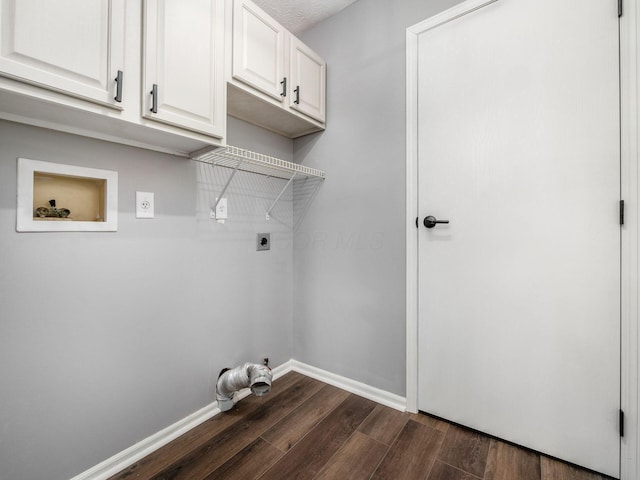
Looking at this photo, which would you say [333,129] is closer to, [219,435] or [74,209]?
[74,209]

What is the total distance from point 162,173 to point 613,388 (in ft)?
7.49

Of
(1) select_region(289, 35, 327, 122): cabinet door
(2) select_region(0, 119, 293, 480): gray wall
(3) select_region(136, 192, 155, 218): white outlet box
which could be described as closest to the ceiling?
(1) select_region(289, 35, 327, 122): cabinet door

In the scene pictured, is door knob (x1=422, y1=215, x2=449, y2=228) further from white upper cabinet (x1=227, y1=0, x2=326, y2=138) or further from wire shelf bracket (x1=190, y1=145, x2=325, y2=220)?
white upper cabinet (x1=227, y1=0, x2=326, y2=138)

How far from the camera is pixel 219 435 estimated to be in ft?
4.90

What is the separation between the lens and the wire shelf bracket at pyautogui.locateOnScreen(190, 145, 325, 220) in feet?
4.82

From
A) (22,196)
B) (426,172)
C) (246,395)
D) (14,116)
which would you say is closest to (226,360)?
(246,395)

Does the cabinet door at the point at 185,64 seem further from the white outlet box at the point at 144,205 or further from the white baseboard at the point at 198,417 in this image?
the white baseboard at the point at 198,417

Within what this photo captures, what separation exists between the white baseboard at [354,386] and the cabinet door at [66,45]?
1944mm

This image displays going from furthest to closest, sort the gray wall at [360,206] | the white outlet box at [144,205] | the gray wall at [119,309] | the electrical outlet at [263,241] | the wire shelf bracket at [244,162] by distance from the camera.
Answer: the electrical outlet at [263,241] < the gray wall at [360,206] < the wire shelf bracket at [244,162] < the white outlet box at [144,205] < the gray wall at [119,309]

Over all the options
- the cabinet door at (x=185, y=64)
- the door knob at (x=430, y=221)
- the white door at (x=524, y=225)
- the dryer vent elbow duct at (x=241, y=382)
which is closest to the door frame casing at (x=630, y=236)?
the white door at (x=524, y=225)

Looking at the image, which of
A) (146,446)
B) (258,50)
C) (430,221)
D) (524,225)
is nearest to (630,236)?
(524,225)

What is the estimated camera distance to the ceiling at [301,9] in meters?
1.84

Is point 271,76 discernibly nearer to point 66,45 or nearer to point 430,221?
point 66,45

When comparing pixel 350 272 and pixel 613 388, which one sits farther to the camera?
pixel 350 272
